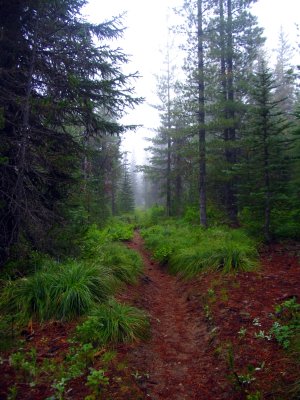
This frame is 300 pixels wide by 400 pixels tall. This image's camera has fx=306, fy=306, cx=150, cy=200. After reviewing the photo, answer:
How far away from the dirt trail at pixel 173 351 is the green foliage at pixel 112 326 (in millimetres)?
268

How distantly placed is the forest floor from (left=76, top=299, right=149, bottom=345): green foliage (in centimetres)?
22

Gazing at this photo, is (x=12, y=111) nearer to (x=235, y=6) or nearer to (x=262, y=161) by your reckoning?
(x=262, y=161)

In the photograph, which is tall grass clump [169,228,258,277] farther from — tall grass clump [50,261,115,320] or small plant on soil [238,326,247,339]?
tall grass clump [50,261,115,320]

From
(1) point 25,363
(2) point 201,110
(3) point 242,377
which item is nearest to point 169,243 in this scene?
(2) point 201,110

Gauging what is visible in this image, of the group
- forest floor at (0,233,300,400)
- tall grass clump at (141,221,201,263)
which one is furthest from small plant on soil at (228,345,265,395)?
tall grass clump at (141,221,201,263)

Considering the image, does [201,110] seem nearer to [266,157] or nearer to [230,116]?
[230,116]

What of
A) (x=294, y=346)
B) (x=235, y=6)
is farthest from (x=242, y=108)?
(x=294, y=346)

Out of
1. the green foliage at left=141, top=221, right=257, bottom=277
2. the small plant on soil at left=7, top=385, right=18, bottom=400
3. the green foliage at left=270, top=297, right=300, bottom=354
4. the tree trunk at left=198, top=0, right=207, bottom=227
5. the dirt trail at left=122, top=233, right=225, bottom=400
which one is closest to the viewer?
the small plant on soil at left=7, top=385, right=18, bottom=400

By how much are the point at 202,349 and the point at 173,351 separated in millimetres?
508

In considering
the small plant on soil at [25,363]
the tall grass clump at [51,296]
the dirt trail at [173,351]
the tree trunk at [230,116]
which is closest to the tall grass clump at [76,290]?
the tall grass clump at [51,296]

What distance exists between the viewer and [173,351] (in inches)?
210

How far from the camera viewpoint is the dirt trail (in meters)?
4.22

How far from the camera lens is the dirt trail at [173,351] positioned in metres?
4.22

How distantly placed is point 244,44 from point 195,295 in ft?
52.4
